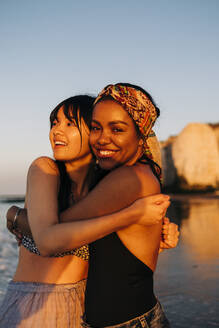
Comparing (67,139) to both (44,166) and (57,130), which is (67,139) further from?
(44,166)

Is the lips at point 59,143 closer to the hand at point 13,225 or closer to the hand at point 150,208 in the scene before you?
the hand at point 13,225

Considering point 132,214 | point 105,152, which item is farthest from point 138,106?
point 132,214

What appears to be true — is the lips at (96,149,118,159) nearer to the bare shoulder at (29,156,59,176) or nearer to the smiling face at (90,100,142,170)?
the smiling face at (90,100,142,170)

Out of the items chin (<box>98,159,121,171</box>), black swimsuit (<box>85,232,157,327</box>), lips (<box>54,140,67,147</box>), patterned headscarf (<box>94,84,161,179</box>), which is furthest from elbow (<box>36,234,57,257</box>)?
patterned headscarf (<box>94,84,161,179</box>)

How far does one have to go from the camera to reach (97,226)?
180cm

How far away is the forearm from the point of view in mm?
1812

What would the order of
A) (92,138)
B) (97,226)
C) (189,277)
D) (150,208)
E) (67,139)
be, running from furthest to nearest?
(189,277) < (67,139) < (92,138) < (150,208) < (97,226)

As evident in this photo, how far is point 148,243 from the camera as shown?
1968 millimetres

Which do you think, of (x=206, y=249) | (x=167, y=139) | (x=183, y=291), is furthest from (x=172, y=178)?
(x=183, y=291)

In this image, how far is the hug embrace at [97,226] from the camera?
1.86 m

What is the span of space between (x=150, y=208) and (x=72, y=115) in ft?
2.69

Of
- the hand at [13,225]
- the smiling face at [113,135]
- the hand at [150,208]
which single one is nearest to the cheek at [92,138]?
the smiling face at [113,135]

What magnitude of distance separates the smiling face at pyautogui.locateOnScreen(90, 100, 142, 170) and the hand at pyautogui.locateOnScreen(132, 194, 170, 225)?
0.29m

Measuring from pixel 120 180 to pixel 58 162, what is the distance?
595mm
